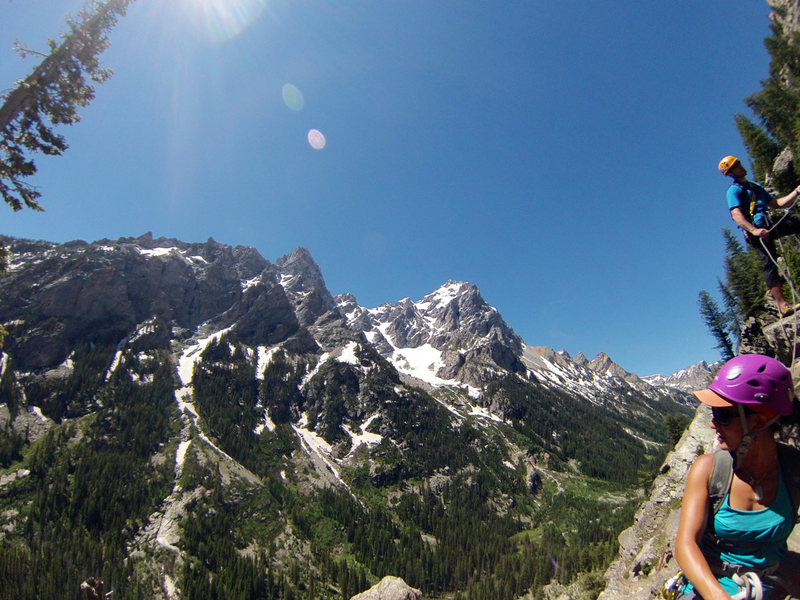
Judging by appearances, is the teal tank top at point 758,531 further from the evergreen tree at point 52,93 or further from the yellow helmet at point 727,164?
the evergreen tree at point 52,93

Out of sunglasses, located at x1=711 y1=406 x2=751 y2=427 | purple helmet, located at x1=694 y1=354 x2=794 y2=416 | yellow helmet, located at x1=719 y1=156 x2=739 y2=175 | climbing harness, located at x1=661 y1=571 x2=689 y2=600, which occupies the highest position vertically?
yellow helmet, located at x1=719 y1=156 x2=739 y2=175

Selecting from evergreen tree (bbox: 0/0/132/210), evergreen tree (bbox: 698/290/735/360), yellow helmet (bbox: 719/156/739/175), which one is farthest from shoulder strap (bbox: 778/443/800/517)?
evergreen tree (bbox: 698/290/735/360)

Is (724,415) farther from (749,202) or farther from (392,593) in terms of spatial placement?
(392,593)

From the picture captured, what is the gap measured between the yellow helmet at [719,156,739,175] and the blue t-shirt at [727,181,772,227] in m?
0.43

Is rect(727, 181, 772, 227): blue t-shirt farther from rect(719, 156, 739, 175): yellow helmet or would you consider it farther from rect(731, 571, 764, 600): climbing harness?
rect(731, 571, 764, 600): climbing harness

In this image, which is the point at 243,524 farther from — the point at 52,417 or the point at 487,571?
the point at 52,417

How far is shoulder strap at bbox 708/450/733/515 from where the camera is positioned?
349cm

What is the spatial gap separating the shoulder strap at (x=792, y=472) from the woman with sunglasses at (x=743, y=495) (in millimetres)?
24

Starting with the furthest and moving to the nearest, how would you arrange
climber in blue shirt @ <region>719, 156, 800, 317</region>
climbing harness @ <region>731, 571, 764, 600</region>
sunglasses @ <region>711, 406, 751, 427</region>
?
1. climber in blue shirt @ <region>719, 156, 800, 317</region>
2. sunglasses @ <region>711, 406, 751, 427</region>
3. climbing harness @ <region>731, 571, 764, 600</region>

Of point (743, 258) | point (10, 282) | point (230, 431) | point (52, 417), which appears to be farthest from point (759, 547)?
point (10, 282)

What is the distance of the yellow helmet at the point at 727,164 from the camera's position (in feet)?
29.3

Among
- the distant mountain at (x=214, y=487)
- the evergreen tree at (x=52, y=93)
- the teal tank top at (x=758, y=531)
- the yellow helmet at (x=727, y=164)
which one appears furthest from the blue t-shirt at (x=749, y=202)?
the distant mountain at (x=214, y=487)

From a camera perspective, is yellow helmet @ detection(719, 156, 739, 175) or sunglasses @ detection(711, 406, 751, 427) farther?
yellow helmet @ detection(719, 156, 739, 175)

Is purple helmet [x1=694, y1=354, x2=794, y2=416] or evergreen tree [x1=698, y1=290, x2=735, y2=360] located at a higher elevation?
evergreen tree [x1=698, y1=290, x2=735, y2=360]
